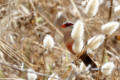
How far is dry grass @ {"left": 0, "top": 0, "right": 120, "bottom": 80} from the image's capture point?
159cm

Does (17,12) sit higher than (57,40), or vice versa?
(17,12)

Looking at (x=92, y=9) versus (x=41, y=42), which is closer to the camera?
(x=92, y=9)

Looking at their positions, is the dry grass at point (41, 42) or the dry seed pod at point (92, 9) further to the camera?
the dry grass at point (41, 42)

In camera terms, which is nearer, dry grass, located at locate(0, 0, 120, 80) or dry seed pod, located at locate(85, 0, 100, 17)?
dry seed pod, located at locate(85, 0, 100, 17)

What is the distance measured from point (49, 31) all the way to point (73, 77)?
1696 mm

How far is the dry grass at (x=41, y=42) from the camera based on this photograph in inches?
62.7

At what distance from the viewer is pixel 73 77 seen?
1426 mm

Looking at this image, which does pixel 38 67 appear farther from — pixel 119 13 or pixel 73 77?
pixel 119 13

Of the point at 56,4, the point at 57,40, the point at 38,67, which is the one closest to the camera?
the point at 38,67

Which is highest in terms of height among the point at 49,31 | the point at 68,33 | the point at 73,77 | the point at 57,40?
the point at 49,31

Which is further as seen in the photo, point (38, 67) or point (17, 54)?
point (38, 67)

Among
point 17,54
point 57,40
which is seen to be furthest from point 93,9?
point 57,40

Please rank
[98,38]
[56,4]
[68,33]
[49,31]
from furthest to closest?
[56,4], [49,31], [68,33], [98,38]

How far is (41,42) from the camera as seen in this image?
8.44 ft
